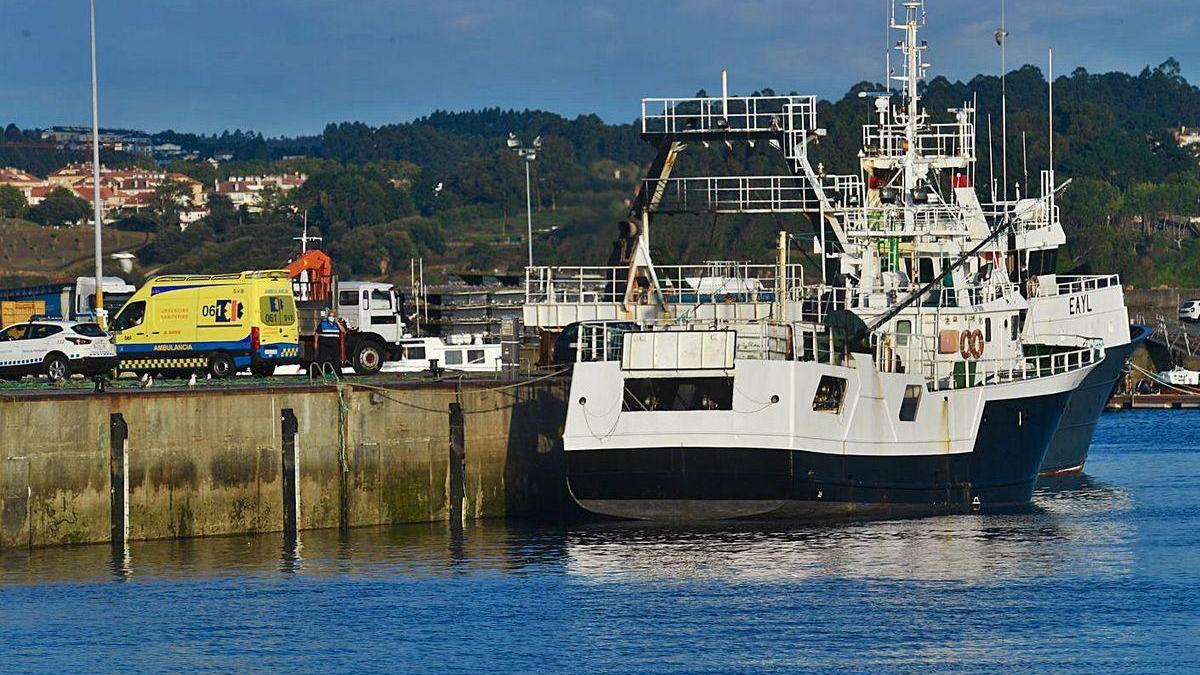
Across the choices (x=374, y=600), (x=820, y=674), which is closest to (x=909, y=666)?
(x=820, y=674)

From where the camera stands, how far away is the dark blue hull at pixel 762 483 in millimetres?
55906

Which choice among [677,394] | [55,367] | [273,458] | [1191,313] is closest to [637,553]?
[677,394]

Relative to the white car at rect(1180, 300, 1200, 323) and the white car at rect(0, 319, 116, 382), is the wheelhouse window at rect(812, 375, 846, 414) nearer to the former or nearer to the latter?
the white car at rect(0, 319, 116, 382)

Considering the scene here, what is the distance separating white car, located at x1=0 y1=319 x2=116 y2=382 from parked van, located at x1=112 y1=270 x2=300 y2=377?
0.62 metres

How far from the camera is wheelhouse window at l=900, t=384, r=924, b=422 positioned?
60.1 metres

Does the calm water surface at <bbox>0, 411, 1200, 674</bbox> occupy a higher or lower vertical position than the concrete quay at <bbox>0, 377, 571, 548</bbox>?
lower

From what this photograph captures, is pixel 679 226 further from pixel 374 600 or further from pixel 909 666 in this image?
pixel 909 666

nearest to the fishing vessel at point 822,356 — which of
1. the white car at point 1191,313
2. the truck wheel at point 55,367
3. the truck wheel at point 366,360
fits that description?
the truck wheel at point 366,360

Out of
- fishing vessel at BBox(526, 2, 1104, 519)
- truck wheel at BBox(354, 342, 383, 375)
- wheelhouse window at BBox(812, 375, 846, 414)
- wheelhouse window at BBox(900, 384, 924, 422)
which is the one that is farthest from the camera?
truck wheel at BBox(354, 342, 383, 375)

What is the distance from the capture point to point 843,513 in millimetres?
58406

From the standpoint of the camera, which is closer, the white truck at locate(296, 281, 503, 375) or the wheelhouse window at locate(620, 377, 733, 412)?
the wheelhouse window at locate(620, 377, 733, 412)

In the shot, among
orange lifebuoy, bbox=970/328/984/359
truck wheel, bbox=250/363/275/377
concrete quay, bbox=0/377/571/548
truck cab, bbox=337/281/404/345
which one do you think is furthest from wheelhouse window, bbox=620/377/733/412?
truck cab, bbox=337/281/404/345

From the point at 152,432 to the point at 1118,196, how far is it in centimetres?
15293

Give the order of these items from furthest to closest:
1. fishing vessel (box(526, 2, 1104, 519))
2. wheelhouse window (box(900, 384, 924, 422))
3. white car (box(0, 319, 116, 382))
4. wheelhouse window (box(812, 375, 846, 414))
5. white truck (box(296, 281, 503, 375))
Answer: white truck (box(296, 281, 503, 375))
white car (box(0, 319, 116, 382))
wheelhouse window (box(900, 384, 924, 422))
wheelhouse window (box(812, 375, 846, 414))
fishing vessel (box(526, 2, 1104, 519))
